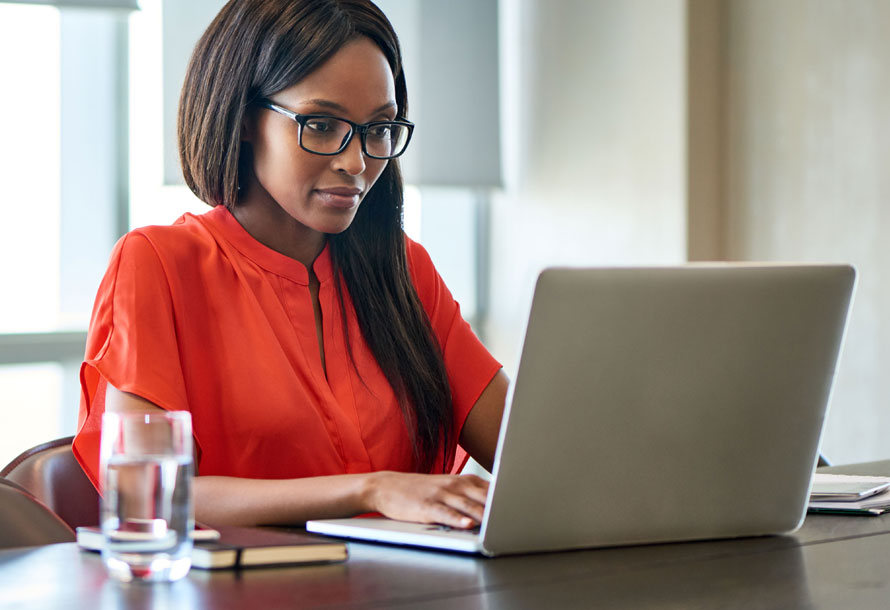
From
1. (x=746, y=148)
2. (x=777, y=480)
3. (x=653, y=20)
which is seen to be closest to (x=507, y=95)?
(x=653, y=20)

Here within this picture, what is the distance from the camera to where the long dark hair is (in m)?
1.71

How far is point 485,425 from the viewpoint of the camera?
187 cm

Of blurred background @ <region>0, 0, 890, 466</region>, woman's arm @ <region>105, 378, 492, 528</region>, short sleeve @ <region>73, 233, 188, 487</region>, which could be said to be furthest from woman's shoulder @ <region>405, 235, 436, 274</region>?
blurred background @ <region>0, 0, 890, 466</region>

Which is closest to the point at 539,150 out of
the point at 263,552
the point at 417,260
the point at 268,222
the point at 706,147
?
the point at 706,147

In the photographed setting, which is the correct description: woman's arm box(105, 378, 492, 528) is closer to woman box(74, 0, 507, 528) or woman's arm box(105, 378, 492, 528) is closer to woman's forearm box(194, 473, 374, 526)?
woman's forearm box(194, 473, 374, 526)

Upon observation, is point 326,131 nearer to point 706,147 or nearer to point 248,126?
point 248,126

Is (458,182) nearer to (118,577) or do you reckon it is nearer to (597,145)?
(597,145)

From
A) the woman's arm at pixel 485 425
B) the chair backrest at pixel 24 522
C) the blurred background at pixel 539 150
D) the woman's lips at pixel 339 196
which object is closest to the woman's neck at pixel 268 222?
the woman's lips at pixel 339 196

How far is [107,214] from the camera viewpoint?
365 centimetres

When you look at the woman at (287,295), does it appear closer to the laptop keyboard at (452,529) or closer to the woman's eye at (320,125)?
the woman's eye at (320,125)

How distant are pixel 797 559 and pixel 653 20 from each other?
318cm

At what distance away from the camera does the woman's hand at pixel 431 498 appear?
116cm

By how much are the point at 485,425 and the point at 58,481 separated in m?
0.67

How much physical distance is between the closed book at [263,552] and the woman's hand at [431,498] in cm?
15
